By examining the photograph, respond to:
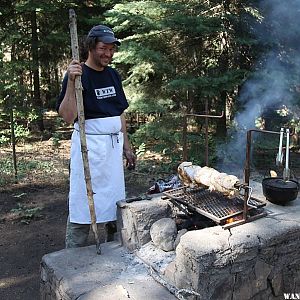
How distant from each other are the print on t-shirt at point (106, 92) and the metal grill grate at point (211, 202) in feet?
3.30

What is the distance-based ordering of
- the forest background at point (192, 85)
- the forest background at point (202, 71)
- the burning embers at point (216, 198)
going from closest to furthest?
the burning embers at point (216, 198) → the forest background at point (192, 85) → the forest background at point (202, 71)

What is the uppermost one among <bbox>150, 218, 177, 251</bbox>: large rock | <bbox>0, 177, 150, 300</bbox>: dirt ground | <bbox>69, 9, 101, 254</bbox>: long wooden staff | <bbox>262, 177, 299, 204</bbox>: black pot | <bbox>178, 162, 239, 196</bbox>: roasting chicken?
<bbox>69, 9, 101, 254</bbox>: long wooden staff

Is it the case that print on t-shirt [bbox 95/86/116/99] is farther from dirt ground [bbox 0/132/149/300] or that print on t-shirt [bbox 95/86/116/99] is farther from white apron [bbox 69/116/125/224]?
dirt ground [bbox 0/132/149/300]

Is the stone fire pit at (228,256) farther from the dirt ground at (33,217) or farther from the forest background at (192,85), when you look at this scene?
the forest background at (192,85)

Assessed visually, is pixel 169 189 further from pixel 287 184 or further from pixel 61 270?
pixel 61 270

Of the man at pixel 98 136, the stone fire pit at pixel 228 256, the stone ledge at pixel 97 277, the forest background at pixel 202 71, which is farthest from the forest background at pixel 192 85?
the stone fire pit at pixel 228 256

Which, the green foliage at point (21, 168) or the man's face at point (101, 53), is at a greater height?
the man's face at point (101, 53)

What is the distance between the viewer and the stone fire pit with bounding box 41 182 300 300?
7.60 feet

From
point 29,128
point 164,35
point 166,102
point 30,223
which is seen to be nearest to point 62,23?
point 29,128

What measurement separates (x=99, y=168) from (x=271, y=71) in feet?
15.8

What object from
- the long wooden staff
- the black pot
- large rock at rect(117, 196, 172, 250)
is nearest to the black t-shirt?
the long wooden staff

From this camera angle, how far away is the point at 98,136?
294 centimetres

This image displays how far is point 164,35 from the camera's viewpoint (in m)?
6.84

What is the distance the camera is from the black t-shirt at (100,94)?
2.88 meters
